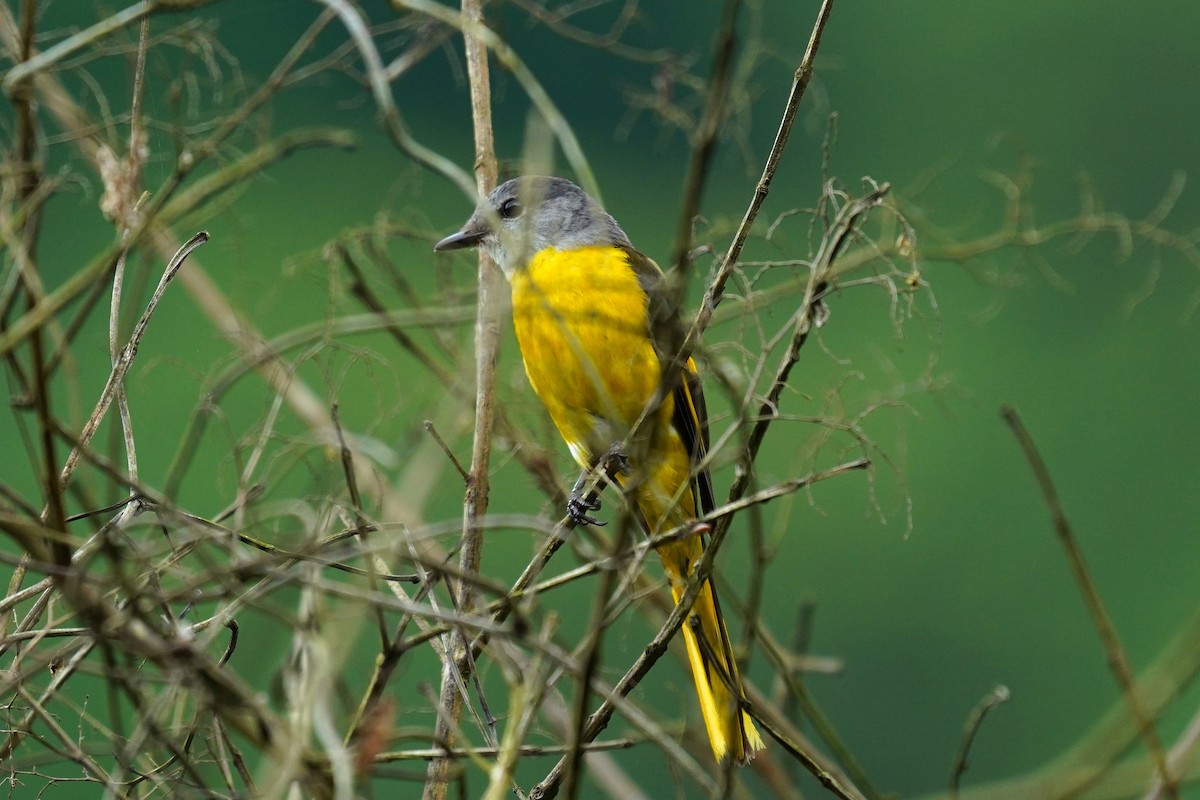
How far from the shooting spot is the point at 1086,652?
13.4 m

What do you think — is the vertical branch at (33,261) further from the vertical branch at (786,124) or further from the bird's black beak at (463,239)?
the bird's black beak at (463,239)

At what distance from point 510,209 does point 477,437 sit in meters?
1.95

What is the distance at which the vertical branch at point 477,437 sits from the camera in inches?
56.9

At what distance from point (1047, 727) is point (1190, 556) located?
2087 mm

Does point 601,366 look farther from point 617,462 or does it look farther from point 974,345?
point 974,345

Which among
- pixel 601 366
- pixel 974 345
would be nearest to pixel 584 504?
pixel 601 366

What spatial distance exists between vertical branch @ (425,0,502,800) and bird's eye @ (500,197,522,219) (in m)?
1.51

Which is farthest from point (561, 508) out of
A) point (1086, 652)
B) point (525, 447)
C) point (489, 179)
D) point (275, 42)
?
point (1086, 652)

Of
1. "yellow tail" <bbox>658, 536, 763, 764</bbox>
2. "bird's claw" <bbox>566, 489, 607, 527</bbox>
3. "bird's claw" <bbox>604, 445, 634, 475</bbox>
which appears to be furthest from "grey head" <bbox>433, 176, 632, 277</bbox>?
"yellow tail" <bbox>658, 536, 763, 764</bbox>

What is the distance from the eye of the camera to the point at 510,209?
3674mm

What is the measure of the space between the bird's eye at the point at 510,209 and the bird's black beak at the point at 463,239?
0.38 metres

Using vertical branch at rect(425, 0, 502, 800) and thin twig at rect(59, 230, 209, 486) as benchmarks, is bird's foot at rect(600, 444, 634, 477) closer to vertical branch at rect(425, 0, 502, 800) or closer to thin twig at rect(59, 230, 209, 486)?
vertical branch at rect(425, 0, 502, 800)

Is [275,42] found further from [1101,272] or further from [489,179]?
[489,179]

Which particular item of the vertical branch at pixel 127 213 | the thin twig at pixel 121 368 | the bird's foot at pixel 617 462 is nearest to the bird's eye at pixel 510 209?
the bird's foot at pixel 617 462
